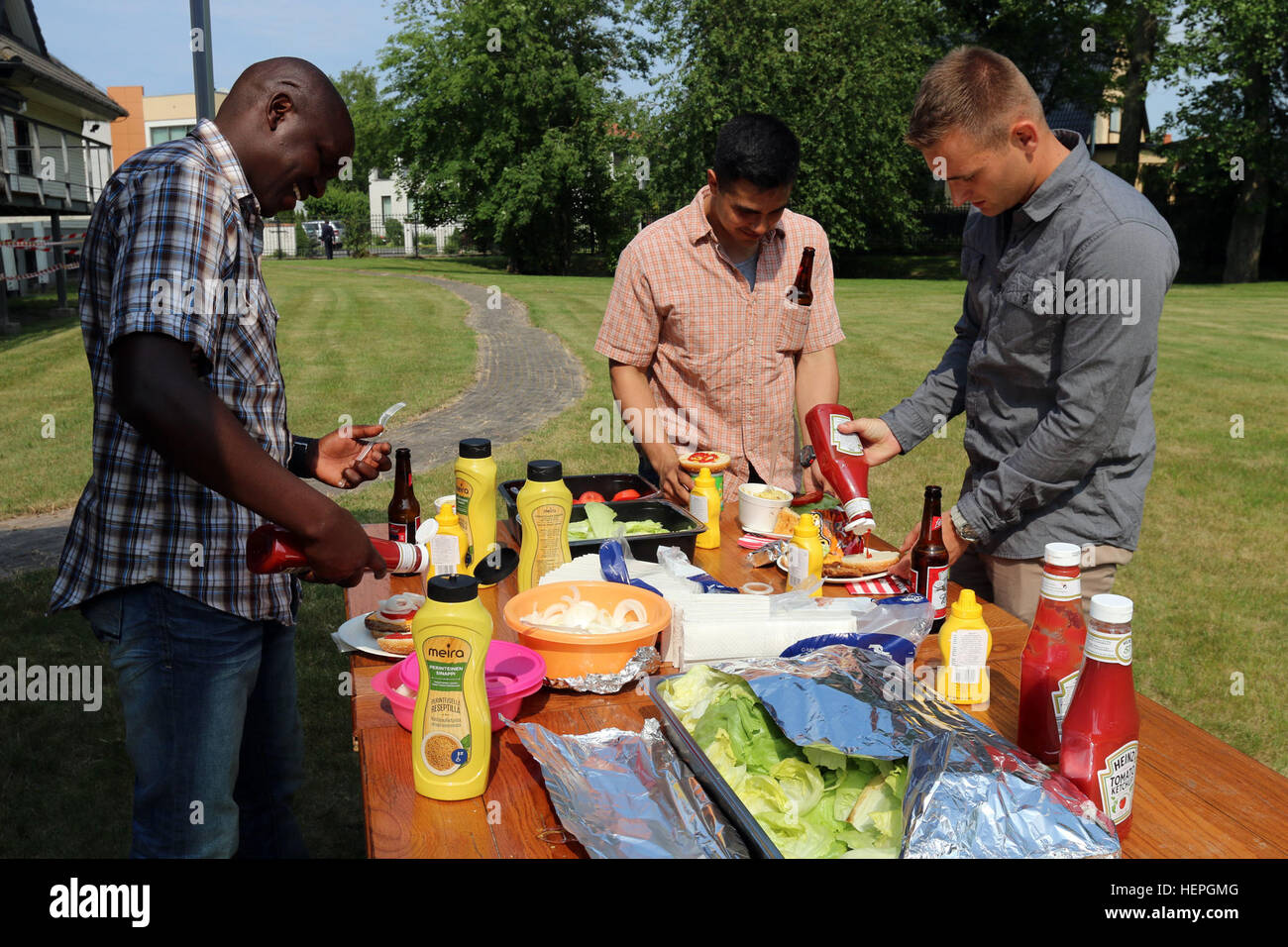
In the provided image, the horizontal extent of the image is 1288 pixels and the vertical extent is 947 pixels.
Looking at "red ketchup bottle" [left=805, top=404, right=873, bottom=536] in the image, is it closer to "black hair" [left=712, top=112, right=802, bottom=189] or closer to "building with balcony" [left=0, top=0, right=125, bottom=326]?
"black hair" [left=712, top=112, right=802, bottom=189]

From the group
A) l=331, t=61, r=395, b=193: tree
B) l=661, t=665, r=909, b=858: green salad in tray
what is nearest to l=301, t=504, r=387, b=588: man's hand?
l=661, t=665, r=909, b=858: green salad in tray

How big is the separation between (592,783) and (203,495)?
101 cm

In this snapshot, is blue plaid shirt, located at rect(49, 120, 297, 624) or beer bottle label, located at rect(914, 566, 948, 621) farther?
beer bottle label, located at rect(914, 566, 948, 621)

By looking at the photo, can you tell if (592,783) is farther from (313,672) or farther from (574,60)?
(574,60)

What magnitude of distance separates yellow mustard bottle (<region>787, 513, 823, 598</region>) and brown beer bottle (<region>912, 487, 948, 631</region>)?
0.26 meters

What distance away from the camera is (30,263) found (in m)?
21.0

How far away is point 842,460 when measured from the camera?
300cm

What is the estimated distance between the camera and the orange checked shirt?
3.71 m

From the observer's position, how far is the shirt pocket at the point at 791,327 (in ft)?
12.4

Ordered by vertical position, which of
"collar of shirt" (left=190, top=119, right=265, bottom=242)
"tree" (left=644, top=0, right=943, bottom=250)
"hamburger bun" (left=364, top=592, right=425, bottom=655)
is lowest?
"hamburger bun" (left=364, top=592, right=425, bottom=655)

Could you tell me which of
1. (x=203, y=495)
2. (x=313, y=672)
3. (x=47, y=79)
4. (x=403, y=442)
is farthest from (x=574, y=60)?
(x=203, y=495)

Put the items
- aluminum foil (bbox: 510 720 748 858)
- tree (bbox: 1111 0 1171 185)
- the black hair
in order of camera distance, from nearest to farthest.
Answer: aluminum foil (bbox: 510 720 748 858) < the black hair < tree (bbox: 1111 0 1171 185)

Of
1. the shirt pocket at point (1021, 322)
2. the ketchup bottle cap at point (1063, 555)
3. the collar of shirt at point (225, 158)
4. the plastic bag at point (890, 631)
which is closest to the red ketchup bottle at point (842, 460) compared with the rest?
the shirt pocket at point (1021, 322)

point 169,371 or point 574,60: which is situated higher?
point 574,60
